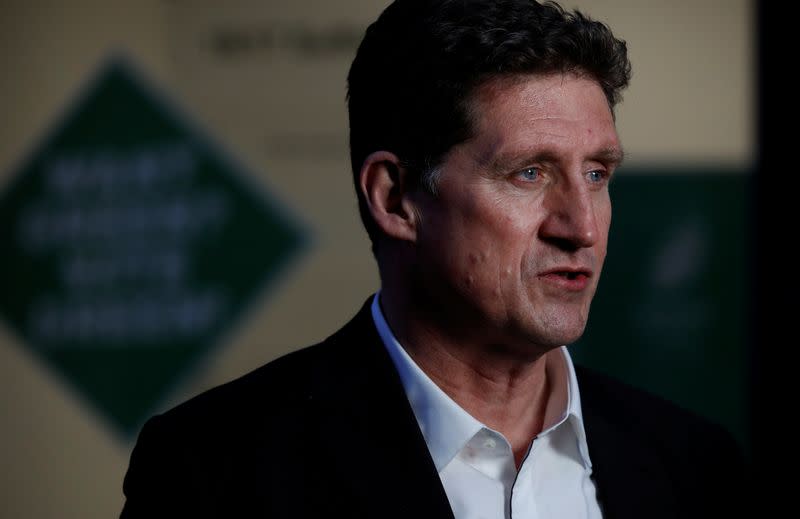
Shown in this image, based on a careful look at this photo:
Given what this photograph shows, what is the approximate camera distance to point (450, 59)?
4.84ft

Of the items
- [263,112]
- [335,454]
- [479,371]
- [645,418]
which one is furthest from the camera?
[263,112]

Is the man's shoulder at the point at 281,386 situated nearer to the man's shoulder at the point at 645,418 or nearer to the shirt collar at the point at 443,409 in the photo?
the shirt collar at the point at 443,409

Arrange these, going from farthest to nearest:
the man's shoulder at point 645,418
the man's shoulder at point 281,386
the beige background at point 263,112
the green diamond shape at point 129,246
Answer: the green diamond shape at point 129,246 < the beige background at point 263,112 < the man's shoulder at point 645,418 < the man's shoulder at point 281,386

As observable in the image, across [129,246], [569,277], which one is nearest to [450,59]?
[569,277]

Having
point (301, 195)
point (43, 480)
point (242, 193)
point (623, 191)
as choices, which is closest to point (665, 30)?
point (623, 191)

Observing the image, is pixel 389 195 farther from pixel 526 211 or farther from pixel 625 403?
pixel 625 403

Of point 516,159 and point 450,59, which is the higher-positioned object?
point 450,59

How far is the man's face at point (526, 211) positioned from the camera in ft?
4.73

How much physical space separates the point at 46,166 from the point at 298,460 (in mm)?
A: 2398

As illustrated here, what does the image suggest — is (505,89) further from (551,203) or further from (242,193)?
(242,193)

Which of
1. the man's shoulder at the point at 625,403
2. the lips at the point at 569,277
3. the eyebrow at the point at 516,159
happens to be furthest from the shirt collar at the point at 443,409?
the eyebrow at the point at 516,159

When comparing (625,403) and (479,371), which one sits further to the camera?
(625,403)

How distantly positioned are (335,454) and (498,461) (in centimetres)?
27

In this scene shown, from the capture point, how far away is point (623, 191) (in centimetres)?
309
